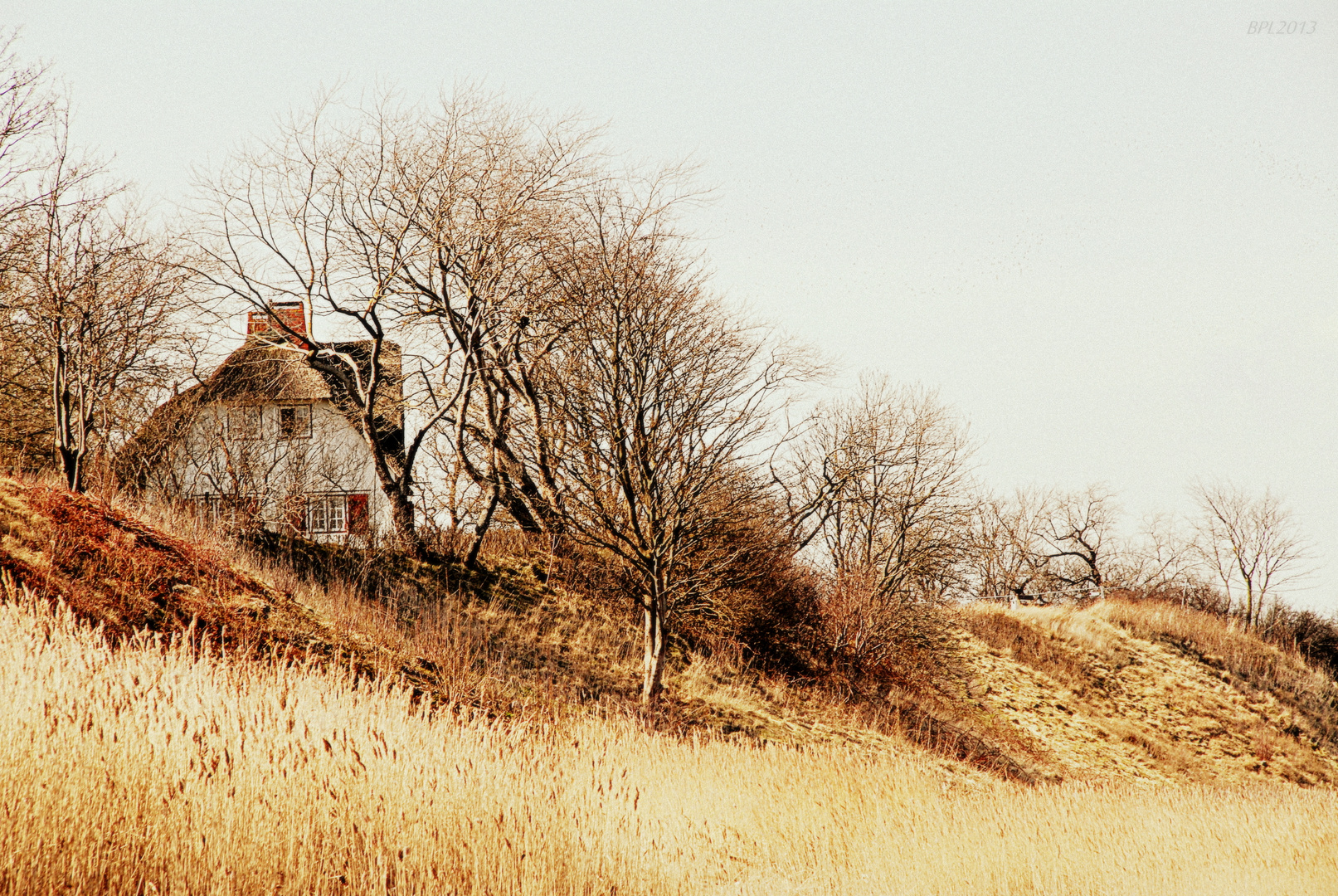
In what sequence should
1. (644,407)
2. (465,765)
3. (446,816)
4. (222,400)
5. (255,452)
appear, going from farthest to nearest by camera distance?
(222,400)
(255,452)
(644,407)
(465,765)
(446,816)

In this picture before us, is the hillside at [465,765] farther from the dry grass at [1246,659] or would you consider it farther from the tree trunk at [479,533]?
the dry grass at [1246,659]

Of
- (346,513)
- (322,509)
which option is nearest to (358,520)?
(346,513)

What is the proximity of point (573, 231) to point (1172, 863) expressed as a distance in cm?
1182

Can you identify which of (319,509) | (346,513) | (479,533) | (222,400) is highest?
(222,400)

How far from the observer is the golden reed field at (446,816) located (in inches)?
183

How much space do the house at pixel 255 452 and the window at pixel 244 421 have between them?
26mm

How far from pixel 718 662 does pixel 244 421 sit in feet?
40.3

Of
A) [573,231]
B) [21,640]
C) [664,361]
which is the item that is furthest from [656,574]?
[21,640]

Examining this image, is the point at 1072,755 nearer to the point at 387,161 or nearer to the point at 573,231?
Result: the point at 573,231

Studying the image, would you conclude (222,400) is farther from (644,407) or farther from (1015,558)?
(1015,558)

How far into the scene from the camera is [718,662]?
694 inches

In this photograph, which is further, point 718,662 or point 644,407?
point 718,662

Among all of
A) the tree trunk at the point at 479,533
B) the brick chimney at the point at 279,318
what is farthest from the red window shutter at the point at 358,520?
the brick chimney at the point at 279,318

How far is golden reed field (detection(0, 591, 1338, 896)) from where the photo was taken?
4.65 m
